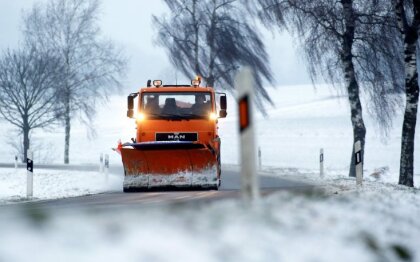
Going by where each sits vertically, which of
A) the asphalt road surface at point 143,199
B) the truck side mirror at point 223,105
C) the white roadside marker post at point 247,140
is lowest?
the asphalt road surface at point 143,199

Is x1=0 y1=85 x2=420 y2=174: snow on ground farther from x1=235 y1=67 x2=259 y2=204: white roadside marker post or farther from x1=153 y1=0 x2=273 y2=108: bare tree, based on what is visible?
x1=235 y1=67 x2=259 y2=204: white roadside marker post

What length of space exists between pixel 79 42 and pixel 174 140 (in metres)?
20.7

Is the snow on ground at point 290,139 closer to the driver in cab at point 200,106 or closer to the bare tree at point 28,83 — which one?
the bare tree at point 28,83

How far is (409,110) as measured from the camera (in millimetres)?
12820

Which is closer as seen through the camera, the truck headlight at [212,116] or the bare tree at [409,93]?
the truck headlight at [212,116]

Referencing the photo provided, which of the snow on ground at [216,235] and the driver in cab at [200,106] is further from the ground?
the driver in cab at [200,106]

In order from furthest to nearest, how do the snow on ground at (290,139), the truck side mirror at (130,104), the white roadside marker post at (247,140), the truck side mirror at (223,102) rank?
1. the snow on ground at (290,139)
2. the truck side mirror at (130,104)
3. the truck side mirror at (223,102)
4. the white roadside marker post at (247,140)

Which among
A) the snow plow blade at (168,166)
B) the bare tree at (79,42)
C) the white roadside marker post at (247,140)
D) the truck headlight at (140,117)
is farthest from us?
the bare tree at (79,42)

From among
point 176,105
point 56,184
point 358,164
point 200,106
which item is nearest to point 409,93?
point 358,164

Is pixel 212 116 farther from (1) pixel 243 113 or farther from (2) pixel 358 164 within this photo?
(1) pixel 243 113

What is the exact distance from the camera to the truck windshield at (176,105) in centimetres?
1188

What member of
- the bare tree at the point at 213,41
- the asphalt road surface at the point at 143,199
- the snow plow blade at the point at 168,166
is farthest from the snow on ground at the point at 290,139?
the asphalt road surface at the point at 143,199

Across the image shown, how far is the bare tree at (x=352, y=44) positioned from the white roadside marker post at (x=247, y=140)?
12.6 m

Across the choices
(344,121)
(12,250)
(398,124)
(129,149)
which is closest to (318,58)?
(129,149)
